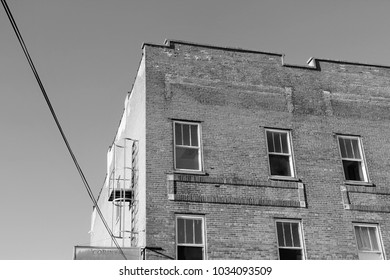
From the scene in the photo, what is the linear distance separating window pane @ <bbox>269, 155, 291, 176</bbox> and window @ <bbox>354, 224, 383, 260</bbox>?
2.70m

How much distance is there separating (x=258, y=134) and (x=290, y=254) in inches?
153

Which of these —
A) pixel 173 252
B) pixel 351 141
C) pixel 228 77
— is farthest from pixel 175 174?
pixel 351 141

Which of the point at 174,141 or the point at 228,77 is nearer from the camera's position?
the point at 174,141

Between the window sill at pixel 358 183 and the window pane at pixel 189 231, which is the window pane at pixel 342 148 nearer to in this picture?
the window sill at pixel 358 183

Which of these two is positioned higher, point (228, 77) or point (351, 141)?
point (228, 77)

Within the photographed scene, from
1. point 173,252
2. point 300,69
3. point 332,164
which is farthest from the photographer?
point 300,69

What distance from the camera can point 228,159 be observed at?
16547 mm

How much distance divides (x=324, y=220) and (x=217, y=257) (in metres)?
3.68

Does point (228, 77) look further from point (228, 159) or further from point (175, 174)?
point (175, 174)

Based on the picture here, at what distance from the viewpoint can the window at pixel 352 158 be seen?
58.0 ft

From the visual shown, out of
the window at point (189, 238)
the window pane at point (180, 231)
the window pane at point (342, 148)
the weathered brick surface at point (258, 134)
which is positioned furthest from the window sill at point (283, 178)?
the window pane at point (180, 231)

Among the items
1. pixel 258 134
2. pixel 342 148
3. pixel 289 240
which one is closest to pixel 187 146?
pixel 258 134

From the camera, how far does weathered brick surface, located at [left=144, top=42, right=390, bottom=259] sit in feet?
50.9

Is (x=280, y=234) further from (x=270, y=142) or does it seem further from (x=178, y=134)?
(x=178, y=134)
